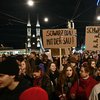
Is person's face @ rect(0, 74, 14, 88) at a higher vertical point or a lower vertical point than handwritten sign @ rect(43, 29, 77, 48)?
lower

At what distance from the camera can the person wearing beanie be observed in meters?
4.17

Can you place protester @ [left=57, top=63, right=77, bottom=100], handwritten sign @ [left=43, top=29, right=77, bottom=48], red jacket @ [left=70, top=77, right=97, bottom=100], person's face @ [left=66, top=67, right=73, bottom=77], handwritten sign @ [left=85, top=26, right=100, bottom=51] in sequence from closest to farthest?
red jacket @ [left=70, top=77, right=97, bottom=100] → protester @ [left=57, top=63, right=77, bottom=100] → person's face @ [left=66, top=67, right=73, bottom=77] → handwritten sign @ [left=85, top=26, right=100, bottom=51] → handwritten sign @ [left=43, top=29, right=77, bottom=48]

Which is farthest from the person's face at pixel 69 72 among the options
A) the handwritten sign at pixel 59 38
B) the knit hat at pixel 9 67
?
the knit hat at pixel 9 67

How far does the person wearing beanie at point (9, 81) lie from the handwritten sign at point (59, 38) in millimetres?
7015

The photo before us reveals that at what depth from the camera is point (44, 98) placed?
134 inches

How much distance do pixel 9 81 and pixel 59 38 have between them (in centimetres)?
743

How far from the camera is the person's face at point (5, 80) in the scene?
417 cm

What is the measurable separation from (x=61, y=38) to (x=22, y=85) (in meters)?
7.17

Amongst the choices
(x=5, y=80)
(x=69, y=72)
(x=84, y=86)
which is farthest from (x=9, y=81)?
(x=69, y=72)

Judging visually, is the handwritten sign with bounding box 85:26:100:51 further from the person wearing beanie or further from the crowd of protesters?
the person wearing beanie

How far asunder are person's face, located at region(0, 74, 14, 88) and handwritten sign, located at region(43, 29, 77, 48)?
7161 millimetres

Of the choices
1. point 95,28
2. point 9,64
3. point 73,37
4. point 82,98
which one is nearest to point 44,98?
point 9,64

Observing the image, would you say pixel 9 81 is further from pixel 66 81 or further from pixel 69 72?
pixel 69 72

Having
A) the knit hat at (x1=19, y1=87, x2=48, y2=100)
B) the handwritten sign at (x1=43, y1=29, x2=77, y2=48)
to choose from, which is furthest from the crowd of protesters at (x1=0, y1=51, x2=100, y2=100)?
the handwritten sign at (x1=43, y1=29, x2=77, y2=48)
